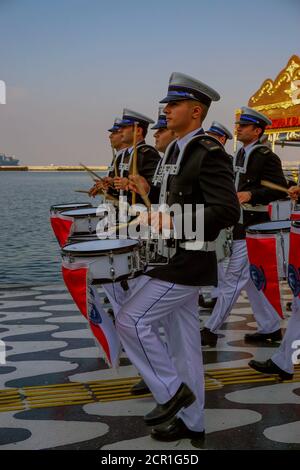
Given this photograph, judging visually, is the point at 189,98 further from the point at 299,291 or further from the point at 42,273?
the point at 42,273

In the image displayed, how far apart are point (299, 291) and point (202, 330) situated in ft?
5.15

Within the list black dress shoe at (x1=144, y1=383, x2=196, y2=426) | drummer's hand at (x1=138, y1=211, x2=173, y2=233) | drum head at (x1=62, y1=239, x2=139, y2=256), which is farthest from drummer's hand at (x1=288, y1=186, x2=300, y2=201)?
black dress shoe at (x1=144, y1=383, x2=196, y2=426)

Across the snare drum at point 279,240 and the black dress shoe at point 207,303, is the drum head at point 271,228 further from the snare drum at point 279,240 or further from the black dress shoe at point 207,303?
the black dress shoe at point 207,303

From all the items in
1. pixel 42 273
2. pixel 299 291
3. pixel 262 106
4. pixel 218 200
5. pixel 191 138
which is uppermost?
pixel 262 106

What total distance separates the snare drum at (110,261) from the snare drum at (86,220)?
241 cm

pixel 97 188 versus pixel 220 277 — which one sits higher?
pixel 97 188

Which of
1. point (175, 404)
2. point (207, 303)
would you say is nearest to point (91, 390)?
point (175, 404)

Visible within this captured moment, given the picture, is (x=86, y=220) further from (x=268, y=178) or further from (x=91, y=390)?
(x=91, y=390)

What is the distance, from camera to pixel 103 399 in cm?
419

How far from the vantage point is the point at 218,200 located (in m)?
3.29

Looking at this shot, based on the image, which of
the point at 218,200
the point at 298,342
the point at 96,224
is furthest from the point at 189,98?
the point at 96,224

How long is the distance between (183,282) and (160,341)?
0.32m

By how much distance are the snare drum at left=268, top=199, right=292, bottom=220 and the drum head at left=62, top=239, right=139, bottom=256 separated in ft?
8.97

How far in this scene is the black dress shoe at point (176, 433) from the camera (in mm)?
3486
